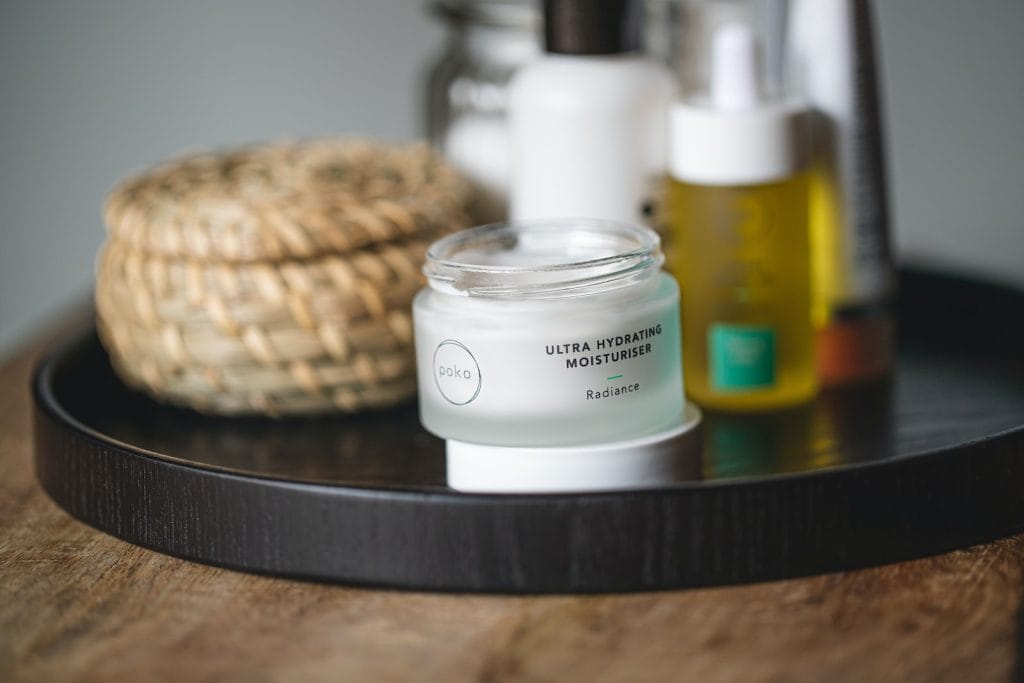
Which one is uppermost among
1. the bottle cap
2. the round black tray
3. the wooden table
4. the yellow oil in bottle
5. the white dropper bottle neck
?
the bottle cap

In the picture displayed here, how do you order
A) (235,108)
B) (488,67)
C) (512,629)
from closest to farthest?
1. (512,629)
2. (488,67)
3. (235,108)

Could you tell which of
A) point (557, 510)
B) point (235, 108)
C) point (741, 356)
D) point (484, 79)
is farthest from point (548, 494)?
point (235, 108)

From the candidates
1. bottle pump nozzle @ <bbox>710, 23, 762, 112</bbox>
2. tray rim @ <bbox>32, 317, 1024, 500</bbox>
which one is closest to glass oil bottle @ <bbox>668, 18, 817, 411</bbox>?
bottle pump nozzle @ <bbox>710, 23, 762, 112</bbox>

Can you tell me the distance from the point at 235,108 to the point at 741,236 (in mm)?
592

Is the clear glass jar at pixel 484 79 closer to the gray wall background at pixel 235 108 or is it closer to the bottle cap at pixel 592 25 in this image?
the bottle cap at pixel 592 25

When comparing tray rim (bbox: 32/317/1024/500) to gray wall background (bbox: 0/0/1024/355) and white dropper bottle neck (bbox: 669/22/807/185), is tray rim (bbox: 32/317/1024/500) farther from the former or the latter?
gray wall background (bbox: 0/0/1024/355)

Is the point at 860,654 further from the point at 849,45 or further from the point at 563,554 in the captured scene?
the point at 849,45

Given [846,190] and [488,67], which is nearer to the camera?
[846,190]

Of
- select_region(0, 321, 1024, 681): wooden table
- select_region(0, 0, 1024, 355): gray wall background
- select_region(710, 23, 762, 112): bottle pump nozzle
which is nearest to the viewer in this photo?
select_region(0, 321, 1024, 681): wooden table

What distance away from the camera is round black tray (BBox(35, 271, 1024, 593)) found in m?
0.47

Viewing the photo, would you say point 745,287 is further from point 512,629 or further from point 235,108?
point 235,108

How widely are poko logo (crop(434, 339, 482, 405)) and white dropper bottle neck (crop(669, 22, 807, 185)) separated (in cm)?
17

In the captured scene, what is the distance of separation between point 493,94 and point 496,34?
35 millimetres

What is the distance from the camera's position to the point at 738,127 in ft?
1.91
